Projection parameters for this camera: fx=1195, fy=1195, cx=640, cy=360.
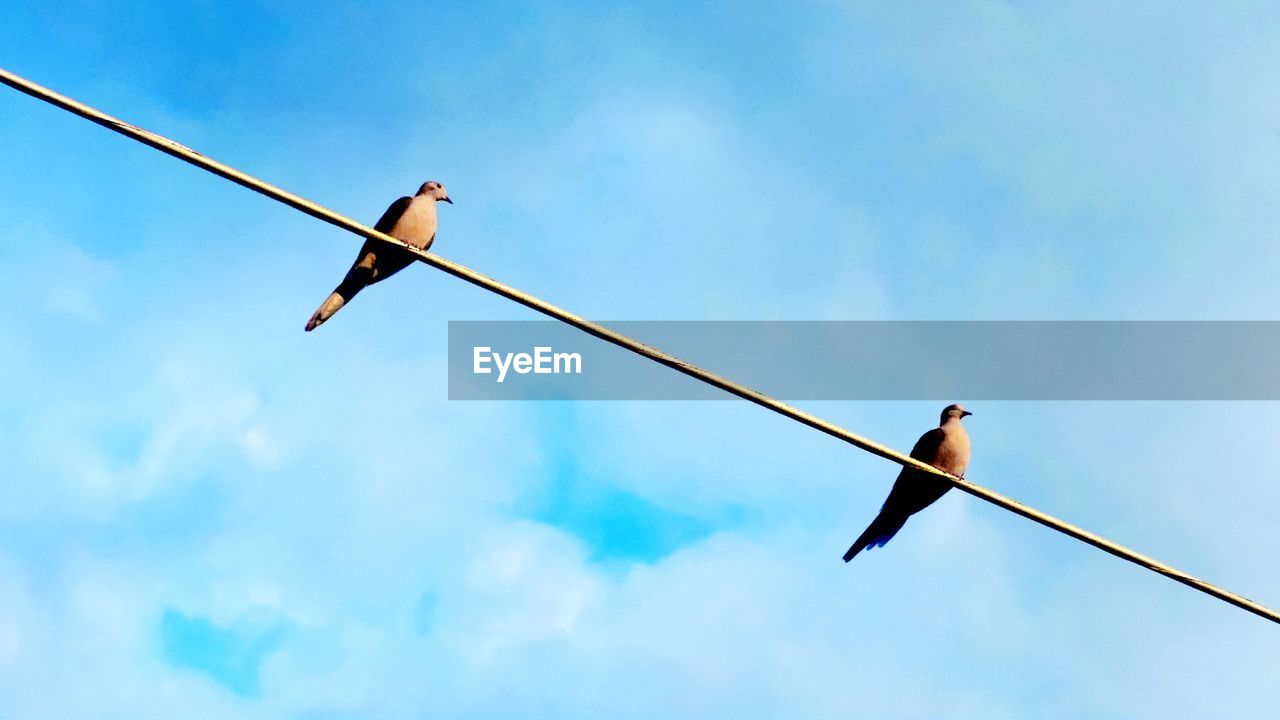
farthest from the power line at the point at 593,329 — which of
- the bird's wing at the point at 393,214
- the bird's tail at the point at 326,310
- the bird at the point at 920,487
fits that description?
the bird's wing at the point at 393,214

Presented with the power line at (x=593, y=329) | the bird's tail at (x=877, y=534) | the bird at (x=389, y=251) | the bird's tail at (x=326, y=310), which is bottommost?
the power line at (x=593, y=329)

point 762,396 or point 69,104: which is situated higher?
point 69,104

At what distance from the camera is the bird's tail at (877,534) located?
944cm

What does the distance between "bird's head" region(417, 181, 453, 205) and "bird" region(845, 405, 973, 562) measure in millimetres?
5175

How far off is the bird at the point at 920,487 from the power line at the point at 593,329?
3.48 m

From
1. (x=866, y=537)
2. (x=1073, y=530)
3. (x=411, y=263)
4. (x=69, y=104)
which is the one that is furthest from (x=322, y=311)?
(x=1073, y=530)

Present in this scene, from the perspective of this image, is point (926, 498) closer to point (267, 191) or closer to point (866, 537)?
point (866, 537)

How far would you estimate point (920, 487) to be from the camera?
9.21 meters

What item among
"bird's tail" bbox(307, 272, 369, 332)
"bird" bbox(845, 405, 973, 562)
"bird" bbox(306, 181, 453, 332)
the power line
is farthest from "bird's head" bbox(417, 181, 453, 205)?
the power line

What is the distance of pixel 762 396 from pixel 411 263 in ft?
18.8

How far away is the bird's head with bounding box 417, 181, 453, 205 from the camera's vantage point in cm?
1159

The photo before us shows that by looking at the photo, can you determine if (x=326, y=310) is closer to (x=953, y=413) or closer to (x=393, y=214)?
(x=393, y=214)

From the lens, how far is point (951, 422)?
10.1 m

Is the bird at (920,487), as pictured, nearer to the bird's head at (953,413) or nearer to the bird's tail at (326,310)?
the bird's head at (953,413)
